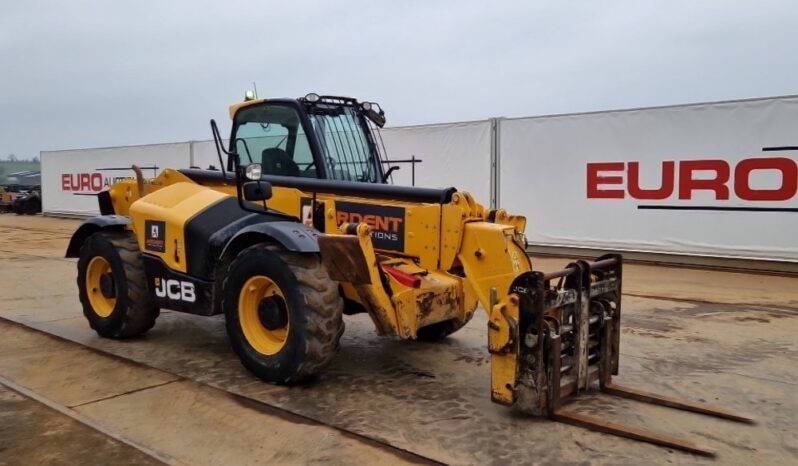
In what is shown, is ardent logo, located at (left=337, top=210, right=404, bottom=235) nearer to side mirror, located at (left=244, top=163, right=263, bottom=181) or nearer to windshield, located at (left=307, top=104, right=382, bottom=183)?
windshield, located at (left=307, top=104, right=382, bottom=183)

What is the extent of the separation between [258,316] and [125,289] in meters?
1.78

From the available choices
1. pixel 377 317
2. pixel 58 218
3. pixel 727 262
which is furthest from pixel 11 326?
pixel 58 218

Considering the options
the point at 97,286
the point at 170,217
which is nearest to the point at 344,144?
the point at 170,217

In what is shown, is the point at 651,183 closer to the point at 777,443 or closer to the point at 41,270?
the point at 777,443

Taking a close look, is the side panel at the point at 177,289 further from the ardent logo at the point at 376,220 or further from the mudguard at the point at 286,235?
the ardent logo at the point at 376,220

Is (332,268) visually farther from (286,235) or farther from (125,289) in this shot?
(125,289)

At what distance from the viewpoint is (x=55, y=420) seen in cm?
436

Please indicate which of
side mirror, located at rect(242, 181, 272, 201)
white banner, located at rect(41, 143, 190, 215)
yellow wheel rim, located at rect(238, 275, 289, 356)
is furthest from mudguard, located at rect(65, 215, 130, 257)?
white banner, located at rect(41, 143, 190, 215)

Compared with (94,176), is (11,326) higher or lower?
lower

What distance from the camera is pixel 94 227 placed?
666 cm

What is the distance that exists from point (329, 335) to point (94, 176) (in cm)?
2259

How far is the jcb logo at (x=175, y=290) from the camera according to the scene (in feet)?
19.1

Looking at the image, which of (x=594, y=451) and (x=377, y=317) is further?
(x=377, y=317)

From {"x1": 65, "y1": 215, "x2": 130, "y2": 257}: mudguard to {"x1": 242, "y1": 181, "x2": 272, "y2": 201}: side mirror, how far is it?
6.30 ft
